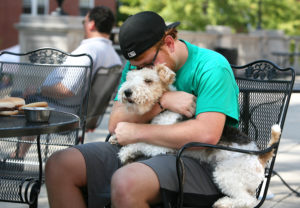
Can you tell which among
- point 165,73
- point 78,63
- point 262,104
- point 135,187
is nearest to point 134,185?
point 135,187

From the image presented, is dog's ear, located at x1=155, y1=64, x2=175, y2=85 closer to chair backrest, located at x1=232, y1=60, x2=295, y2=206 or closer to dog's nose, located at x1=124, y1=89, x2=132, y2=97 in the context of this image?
dog's nose, located at x1=124, y1=89, x2=132, y2=97

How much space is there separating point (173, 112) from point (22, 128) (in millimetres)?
831

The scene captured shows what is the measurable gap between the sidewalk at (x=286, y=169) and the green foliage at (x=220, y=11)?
13.0 metres

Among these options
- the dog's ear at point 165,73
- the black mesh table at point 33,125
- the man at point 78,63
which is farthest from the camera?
the man at point 78,63

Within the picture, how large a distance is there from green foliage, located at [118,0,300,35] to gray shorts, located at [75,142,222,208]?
18.6 m

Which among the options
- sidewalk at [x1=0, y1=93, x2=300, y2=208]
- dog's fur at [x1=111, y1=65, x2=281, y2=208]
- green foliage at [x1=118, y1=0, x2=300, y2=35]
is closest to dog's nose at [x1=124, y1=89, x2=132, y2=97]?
dog's fur at [x1=111, y1=65, x2=281, y2=208]

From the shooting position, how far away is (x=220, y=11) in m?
23.3

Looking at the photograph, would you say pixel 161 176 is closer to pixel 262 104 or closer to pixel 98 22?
pixel 262 104

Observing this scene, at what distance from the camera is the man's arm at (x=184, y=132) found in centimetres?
272

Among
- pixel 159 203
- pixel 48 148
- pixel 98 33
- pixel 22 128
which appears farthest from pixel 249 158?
pixel 98 33

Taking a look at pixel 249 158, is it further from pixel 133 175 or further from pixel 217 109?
pixel 133 175

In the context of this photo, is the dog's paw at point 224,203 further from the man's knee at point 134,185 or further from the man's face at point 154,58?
the man's face at point 154,58

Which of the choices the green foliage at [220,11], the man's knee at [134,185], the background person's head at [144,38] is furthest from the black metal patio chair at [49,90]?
Result: the green foliage at [220,11]

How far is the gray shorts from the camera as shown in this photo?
2662 millimetres
